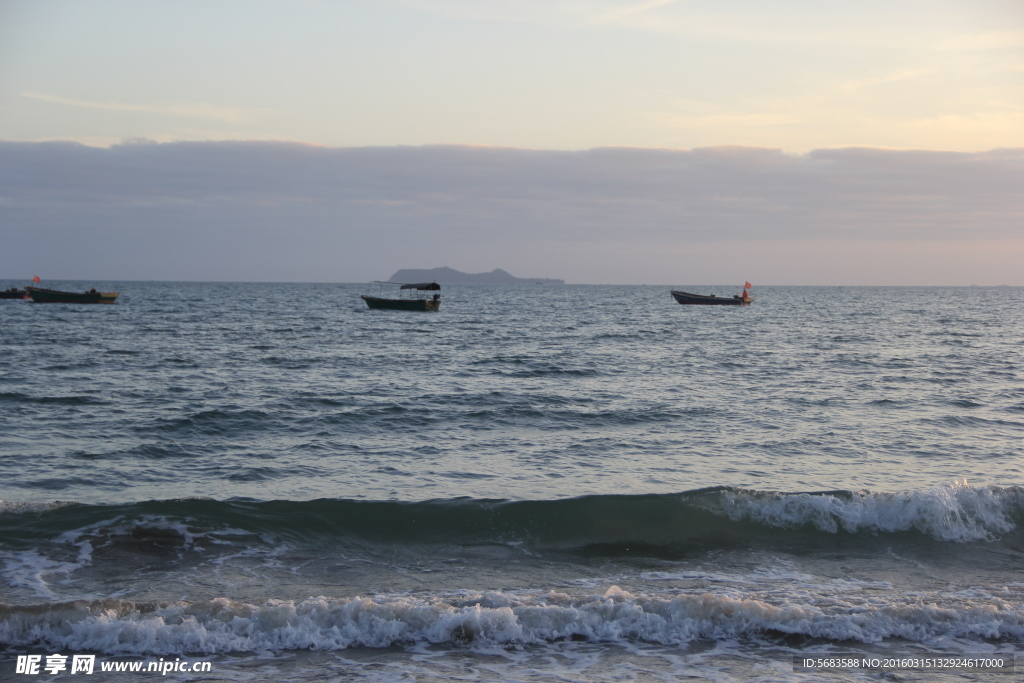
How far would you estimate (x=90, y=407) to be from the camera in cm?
1798

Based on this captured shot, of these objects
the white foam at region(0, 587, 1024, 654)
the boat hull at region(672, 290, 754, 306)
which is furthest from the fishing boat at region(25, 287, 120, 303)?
the white foam at region(0, 587, 1024, 654)

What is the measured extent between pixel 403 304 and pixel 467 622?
2505 inches

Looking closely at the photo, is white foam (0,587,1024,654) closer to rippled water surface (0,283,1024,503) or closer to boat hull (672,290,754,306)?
rippled water surface (0,283,1024,503)

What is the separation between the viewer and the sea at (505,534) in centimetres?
697

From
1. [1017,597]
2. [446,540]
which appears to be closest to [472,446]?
[446,540]

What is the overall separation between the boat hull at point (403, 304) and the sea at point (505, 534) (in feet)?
154

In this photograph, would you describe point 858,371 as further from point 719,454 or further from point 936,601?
point 936,601

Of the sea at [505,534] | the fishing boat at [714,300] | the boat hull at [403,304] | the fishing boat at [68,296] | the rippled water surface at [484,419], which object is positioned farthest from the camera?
the fishing boat at [714,300]

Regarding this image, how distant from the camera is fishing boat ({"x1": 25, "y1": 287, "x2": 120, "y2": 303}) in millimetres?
72000

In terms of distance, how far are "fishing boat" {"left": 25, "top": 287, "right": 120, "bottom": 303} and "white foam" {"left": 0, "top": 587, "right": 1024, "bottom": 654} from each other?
74.1 metres

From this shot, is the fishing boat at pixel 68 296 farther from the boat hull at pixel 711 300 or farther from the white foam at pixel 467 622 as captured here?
the white foam at pixel 467 622

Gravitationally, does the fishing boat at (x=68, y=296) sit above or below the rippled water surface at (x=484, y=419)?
below

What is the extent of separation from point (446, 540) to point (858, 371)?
76.9ft

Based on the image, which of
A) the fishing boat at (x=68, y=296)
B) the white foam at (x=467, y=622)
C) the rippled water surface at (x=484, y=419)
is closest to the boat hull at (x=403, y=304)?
the fishing boat at (x=68, y=296)
